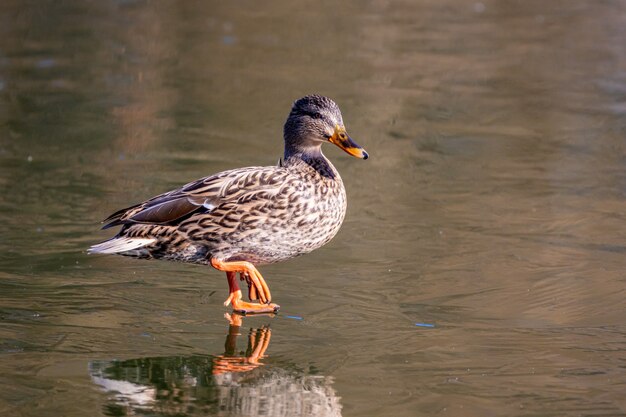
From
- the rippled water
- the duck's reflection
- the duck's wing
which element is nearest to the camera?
the duck's reflection

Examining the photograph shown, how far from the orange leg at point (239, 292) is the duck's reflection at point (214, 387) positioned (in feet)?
1.73

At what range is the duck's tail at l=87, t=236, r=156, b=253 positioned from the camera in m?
6.42

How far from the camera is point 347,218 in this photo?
822 cm

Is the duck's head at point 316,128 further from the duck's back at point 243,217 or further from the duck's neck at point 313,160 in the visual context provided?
the duck's back at point 243,217

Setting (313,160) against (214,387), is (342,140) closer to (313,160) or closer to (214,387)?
(313,160)

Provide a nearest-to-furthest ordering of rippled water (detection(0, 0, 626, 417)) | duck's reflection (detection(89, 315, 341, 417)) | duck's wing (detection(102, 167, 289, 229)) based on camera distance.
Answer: duck's reflection (detection(89, 315, 341, 417))
rippled water (detection(0, 0, 626, 417))
duck's wing (detection(102, 167, 289, 229))

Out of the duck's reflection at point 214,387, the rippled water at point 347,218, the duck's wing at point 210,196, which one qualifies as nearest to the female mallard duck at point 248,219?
the duck's wing at point 210,196

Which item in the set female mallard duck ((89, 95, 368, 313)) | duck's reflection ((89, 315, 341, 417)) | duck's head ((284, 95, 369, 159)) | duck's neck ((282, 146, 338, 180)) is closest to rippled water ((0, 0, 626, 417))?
duck's reflection ((89, 315, 341, 417))

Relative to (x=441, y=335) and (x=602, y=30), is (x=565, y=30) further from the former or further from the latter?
(x=441, y=335)

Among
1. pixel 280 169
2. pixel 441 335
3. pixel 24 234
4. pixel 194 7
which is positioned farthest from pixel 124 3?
pixel 441 335

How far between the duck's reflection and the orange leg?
526 mm

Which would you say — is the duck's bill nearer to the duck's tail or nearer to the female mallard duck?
the female mallard duck

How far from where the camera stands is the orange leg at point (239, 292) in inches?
250

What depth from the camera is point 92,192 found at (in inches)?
343
